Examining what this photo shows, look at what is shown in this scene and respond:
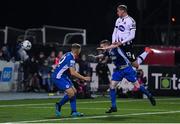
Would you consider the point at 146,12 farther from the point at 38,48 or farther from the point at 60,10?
the point at 38,48

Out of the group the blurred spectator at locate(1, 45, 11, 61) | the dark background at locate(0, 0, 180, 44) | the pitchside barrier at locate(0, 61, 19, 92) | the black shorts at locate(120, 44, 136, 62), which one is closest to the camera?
the black shorts at locate(120, 44, 136, 62)

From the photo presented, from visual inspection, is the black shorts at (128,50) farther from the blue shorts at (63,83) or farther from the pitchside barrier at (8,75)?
the pitchside barrier at (8,75)

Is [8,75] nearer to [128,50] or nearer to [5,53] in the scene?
[5,53]

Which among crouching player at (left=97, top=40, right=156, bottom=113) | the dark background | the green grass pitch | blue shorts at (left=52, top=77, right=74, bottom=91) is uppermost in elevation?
the dark background

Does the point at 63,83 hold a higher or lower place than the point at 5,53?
lower

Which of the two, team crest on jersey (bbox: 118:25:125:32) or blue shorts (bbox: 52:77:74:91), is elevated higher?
team crest on jersey (bbox: 118:25:125:32)

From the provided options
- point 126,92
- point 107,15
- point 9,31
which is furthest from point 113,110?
point 107,15

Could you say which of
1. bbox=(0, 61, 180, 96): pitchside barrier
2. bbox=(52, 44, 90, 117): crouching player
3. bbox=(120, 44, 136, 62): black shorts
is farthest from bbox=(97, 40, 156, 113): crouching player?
bbox=(0, 61, 180, 96): pitchside barrier

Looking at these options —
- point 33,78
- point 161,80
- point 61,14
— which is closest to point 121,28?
point 161,80

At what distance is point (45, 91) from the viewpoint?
104 ft

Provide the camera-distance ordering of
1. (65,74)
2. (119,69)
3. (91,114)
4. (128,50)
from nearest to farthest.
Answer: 1. (65,74)
2. (91,114)
3. (128,50)
4. (119,69)

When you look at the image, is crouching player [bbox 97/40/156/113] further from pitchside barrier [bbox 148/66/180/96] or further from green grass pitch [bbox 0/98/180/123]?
pitchside barrier [bbox 148/66/180/96]

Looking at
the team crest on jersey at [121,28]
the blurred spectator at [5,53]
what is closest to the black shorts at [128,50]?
the team crest on jersey at [121,28]

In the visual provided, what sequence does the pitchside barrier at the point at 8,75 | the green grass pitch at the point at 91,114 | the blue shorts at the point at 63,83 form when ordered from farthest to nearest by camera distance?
the pitchside barrier at the point at 8,75
the blue shorts at the point at 63,83
the green grass pitch at the point at 91,114
